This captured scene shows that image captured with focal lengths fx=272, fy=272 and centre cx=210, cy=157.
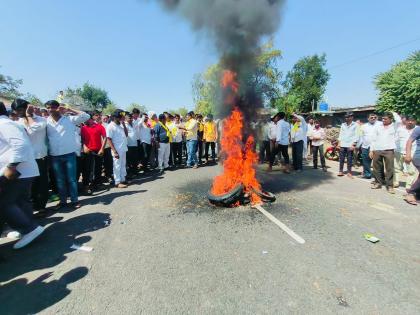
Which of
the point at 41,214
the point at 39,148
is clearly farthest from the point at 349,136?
the point at 41,214

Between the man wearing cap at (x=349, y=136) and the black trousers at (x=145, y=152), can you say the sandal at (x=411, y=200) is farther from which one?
the black trousers at (x=145, y=152)

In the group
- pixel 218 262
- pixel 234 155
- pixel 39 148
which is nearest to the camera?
pixel 218 262

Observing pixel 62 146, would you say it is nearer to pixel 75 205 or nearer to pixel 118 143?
Result: pixel 75 205

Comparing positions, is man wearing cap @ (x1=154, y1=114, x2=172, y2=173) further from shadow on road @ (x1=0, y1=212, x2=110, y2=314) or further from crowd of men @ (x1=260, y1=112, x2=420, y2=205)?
shadow on road @ (x1=0, y1=212, x2=110, y2=314)

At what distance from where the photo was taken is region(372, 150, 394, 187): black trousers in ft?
23.4

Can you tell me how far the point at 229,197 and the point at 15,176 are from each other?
12.2ft

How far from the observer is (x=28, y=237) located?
4.25 meters

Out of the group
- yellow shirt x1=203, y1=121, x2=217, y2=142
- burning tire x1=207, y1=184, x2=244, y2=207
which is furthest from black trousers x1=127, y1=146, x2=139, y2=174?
burning tire x1=207, y1=184, x2=244, y2=207

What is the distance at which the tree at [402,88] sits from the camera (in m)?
15.4

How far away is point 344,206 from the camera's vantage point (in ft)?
19.1

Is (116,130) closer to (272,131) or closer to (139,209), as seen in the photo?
(139,209)

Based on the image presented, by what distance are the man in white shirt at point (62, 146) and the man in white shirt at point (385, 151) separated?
7610mm

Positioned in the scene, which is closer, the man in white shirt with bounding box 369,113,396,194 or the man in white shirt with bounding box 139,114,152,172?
the man in white shirt with bounding box 369,113,396,194

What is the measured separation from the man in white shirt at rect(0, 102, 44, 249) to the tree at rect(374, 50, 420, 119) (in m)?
18.1
